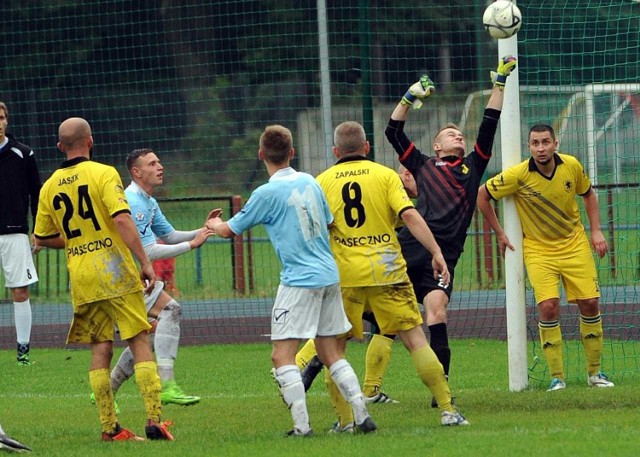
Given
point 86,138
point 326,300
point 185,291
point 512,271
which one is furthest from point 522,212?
point 185,291

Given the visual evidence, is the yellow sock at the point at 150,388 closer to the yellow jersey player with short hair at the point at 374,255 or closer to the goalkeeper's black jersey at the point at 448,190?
the yellow jersey player with short hair at the point at 374,255

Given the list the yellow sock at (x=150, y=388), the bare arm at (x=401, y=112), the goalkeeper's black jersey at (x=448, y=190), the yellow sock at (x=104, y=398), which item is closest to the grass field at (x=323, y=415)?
the yellow sock at (x=104, y=398)

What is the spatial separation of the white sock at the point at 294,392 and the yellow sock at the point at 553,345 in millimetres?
3086

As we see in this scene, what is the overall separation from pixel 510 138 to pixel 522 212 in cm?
59

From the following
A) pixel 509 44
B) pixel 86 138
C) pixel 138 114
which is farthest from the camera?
pixel 138 114

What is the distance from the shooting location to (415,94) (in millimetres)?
8836

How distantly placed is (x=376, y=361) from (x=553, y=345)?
5.38 ft

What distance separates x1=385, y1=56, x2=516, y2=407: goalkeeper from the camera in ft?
29.7

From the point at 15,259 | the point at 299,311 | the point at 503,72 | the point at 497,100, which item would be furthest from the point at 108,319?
the point at 15,259

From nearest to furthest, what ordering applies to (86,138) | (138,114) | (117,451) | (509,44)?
1. (117,451)
2. (86,138)
3. (509,44)
4. (138,114)

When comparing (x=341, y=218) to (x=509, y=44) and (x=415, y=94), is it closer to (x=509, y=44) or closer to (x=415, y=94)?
(x=415, y=94)

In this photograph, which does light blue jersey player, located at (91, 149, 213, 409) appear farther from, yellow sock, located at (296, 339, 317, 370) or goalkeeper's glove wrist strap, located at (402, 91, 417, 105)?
goalkeeper's glove wrist strap, located at (402, 91, 417, 105)

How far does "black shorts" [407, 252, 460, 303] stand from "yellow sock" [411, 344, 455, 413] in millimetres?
1323

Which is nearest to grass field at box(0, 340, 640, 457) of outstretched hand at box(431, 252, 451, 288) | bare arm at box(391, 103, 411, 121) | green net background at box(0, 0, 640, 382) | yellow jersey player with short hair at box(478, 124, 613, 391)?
yellow jersey player with short hair at box(478, 124, 613, 391)
